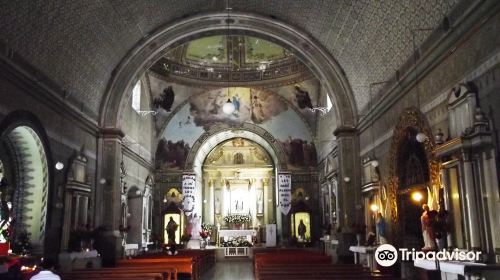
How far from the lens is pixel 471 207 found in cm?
805

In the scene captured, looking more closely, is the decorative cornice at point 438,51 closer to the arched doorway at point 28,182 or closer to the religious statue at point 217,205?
the arched doorway at point 28,182

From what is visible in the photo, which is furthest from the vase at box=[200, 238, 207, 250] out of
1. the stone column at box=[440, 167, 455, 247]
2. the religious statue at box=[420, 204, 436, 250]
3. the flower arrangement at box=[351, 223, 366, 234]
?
the stone column at box=[440, 167, 455, 247]

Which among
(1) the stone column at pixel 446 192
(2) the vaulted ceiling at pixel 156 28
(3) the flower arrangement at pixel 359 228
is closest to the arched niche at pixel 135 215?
(2) the vaulted ceiling at pixel 156 28

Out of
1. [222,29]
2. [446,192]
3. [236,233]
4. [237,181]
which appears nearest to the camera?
[446,192]

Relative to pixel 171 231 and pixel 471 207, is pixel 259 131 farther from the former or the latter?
pixel 471 207

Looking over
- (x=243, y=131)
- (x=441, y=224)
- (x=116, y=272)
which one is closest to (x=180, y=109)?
(x=243, y=131)

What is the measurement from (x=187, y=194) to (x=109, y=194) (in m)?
10.3

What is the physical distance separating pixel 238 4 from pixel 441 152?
10.00 meters

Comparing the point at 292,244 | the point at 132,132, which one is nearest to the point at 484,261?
the point at 132,132

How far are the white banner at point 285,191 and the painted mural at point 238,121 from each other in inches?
34.0

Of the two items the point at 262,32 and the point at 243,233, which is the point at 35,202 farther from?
the point at 243,233

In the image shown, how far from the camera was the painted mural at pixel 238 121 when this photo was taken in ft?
84.1

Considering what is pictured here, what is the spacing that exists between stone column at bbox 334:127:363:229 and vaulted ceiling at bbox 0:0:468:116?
4.19ft

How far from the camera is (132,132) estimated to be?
68.5 feet
